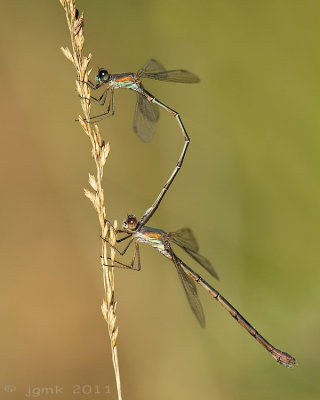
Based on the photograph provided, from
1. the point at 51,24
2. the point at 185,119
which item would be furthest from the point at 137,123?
the point at 51,24

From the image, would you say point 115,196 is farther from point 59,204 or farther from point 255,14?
point 255,14

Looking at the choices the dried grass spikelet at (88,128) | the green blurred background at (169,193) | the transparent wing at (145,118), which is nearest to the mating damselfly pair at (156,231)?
the transparent wing at (145,118)

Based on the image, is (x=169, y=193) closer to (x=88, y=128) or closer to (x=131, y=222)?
(x=131, y=222)

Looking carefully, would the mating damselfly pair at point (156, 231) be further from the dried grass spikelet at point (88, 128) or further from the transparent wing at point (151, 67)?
the dried grass spikelet at point (88, 128)

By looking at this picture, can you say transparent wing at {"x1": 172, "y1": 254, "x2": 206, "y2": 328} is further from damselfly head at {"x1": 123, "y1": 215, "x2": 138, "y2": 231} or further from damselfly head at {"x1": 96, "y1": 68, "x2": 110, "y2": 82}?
damselfly head at {"x1": 96, "y1": 68, "x2": 110, "y2": 82}

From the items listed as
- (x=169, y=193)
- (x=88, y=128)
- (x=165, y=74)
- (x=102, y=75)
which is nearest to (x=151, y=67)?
(x=165, y=74)

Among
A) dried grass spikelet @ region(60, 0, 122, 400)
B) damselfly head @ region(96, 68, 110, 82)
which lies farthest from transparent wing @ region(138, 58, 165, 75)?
dried grass spikelet @ region(60, 0, 122, 400)
